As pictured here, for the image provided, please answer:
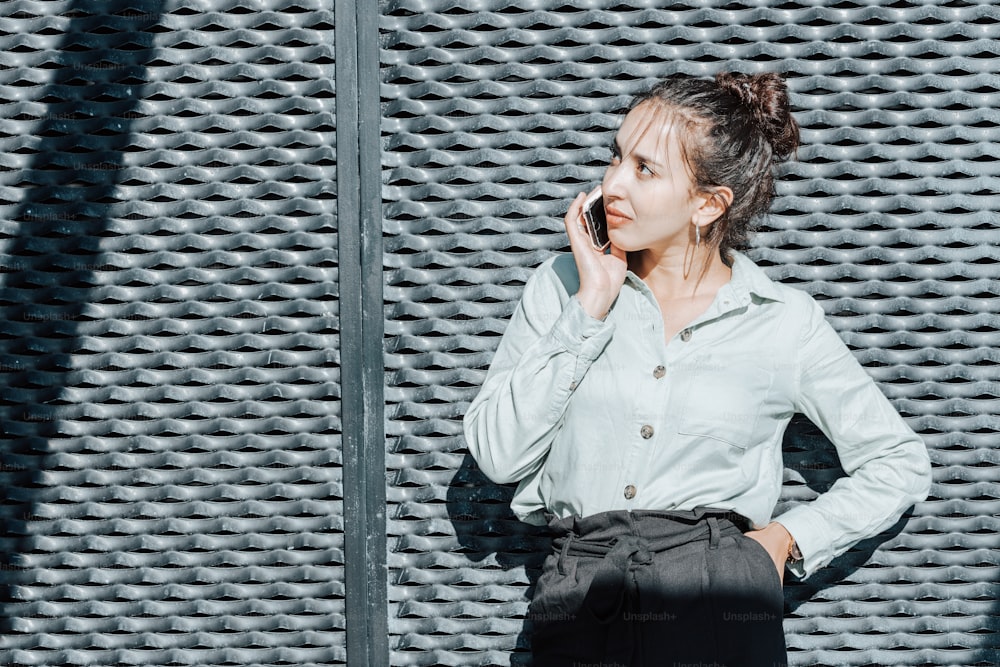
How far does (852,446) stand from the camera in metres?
2.33

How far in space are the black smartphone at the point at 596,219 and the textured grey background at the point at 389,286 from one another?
1.77 feet

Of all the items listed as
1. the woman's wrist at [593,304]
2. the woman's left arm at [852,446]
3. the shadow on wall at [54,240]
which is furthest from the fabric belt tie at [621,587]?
the shadow on wall at [54,240]

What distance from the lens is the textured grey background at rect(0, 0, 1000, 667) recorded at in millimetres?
2752

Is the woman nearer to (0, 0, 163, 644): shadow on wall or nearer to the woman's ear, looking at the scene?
the woman's ear

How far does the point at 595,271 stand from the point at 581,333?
16cm

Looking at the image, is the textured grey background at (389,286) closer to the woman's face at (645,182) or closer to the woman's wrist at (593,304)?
the woman's face at (645,182)

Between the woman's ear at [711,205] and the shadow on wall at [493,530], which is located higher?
the woman's ear at [711,205]

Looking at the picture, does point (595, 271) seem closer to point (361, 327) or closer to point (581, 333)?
point (581, 333)

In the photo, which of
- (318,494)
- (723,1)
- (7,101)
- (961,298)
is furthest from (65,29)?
(961,298)

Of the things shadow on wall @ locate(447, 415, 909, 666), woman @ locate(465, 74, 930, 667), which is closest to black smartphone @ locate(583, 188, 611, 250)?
woman @ locate(465, 74, 930, 667)

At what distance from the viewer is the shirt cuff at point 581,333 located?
6.61 feet

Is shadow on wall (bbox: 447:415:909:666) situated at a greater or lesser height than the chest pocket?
lesser

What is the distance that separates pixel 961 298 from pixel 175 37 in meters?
2.56

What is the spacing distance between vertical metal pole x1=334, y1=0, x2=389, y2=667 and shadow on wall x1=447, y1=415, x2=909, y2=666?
0.26 metres
